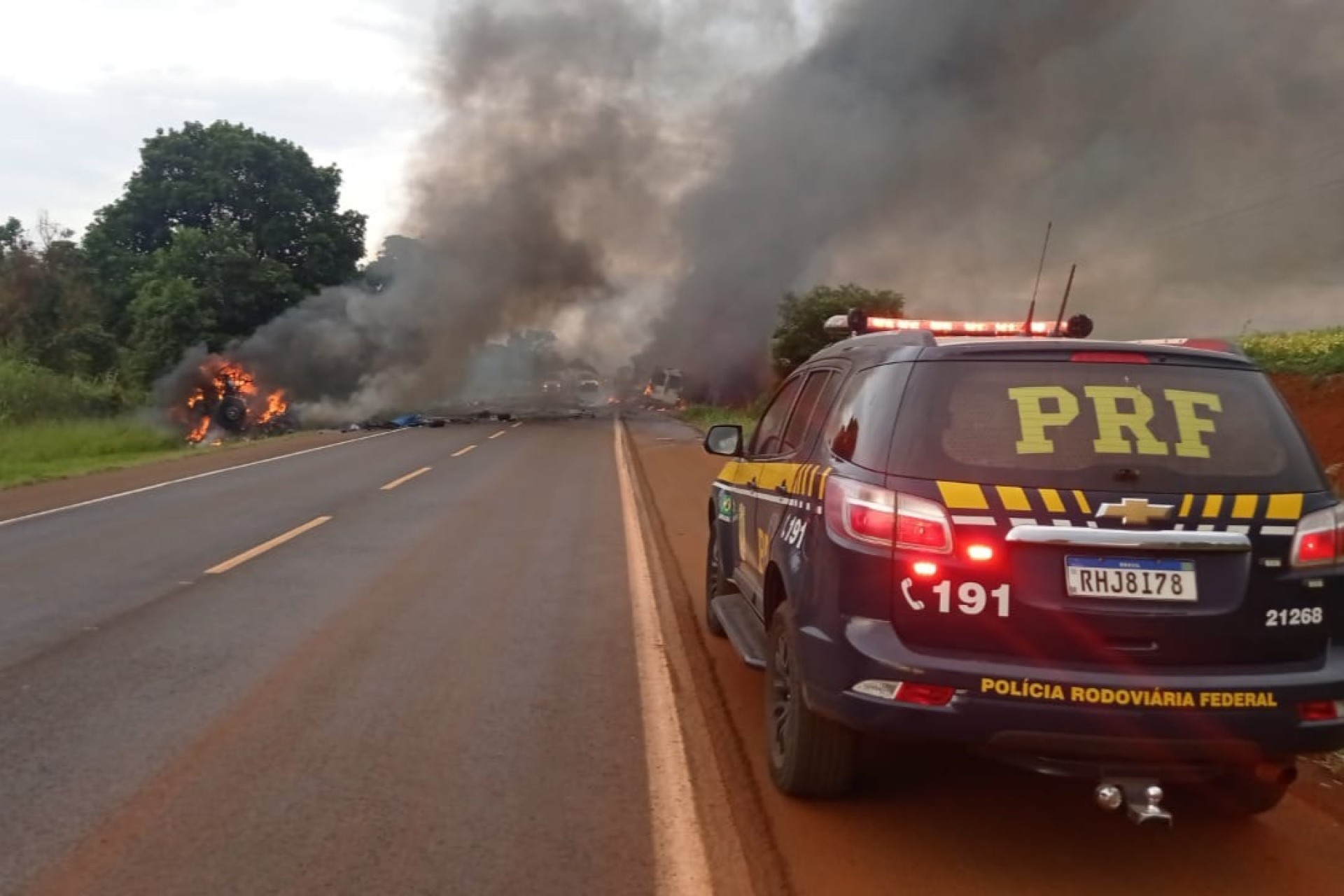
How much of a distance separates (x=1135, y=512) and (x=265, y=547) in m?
8.20

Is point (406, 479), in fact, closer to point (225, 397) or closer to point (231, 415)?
point (231, 415)

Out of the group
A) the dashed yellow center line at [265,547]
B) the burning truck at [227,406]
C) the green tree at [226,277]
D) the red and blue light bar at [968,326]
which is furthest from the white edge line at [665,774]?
the green tree at [226,277]

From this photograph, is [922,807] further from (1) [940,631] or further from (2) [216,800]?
(2) [216,800]

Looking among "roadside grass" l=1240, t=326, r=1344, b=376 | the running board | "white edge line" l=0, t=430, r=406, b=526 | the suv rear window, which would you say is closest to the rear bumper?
the suv rear window

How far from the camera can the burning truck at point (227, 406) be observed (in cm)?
3152

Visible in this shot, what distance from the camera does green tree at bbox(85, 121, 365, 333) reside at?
1768 inches

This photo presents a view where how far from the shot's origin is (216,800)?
3.96 m

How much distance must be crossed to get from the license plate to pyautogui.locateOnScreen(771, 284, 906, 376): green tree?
2534cm

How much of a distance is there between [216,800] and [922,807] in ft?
8.63

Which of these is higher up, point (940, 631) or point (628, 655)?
point (940, 631)

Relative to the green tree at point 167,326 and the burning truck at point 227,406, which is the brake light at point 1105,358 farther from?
the green tree at point 167,326

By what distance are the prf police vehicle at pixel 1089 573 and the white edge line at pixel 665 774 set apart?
25.4 inches

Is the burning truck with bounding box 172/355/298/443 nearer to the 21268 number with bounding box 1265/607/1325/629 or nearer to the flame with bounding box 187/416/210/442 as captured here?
the flame with bounding box 187/416/210/442

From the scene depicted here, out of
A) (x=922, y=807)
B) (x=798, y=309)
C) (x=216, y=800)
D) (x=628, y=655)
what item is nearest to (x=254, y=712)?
(x=216, y=800)
